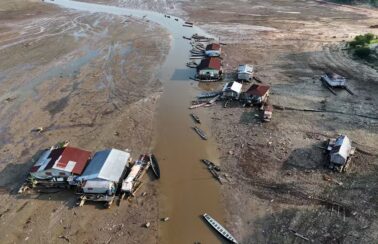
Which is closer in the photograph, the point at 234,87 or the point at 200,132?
the point at 200,132

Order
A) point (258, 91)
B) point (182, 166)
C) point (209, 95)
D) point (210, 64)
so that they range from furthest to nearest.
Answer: point (210, 64) < point (209, 95) < point (258, 91) < point (182, 166)

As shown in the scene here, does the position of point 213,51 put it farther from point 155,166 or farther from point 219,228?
point 219,228

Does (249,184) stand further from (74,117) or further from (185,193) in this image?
(74,117)

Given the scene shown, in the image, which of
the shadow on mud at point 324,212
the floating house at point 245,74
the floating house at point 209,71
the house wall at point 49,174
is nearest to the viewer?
Answer: the shadow on mud at point 324,212

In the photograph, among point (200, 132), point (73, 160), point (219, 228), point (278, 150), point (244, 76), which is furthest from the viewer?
point (244, 76)

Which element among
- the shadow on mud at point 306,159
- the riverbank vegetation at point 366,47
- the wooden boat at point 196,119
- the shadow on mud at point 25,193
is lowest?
the shadow on mud at point 25,193

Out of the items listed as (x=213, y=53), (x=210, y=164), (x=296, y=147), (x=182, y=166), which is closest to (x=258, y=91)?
(x=296, y=147)

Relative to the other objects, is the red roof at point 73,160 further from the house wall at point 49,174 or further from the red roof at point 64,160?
the house wall at point 49,174

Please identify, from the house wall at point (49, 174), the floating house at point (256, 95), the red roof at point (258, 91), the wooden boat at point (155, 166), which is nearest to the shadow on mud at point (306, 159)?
the floating house at point (256, 95)
